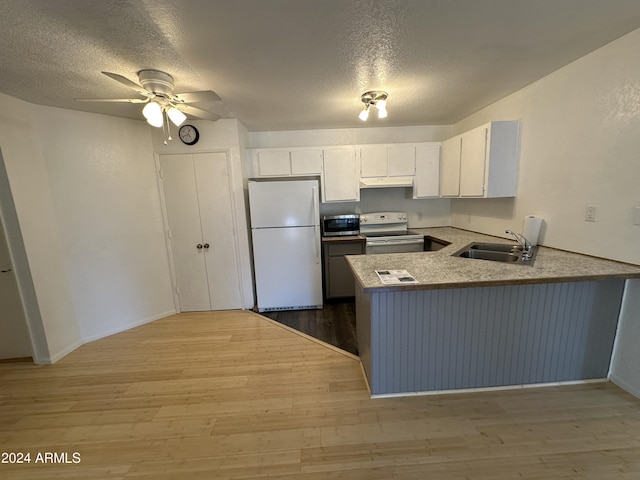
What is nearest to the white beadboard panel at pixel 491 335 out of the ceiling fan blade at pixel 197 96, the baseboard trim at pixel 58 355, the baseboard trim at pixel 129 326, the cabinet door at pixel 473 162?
the cabinet door at pixel 473 162

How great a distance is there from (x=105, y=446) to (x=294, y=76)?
2857 mm

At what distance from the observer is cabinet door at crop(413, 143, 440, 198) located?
11.1 feet

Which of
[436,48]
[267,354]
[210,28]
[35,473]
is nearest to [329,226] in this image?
[267,354]

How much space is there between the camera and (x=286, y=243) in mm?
3182

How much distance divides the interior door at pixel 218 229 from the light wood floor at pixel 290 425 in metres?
1.11

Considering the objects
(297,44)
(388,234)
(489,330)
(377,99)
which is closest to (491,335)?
(489,330)

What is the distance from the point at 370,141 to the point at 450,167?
120 cm

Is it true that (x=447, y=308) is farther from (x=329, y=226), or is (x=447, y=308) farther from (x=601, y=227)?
(x=329, y=226)

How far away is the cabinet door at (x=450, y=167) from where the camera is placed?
3.00 m

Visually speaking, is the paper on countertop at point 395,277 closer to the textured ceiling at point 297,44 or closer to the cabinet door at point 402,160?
the textured ceiling at point 297,44

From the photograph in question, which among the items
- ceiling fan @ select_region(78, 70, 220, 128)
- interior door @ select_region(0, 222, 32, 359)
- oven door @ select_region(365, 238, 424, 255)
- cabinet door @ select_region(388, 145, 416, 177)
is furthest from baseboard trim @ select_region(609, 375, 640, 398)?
interior door @ select_region(0, 222, 32, 359)

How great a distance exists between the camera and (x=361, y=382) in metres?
1.90

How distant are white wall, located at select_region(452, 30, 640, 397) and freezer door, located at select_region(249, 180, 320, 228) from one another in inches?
88.4

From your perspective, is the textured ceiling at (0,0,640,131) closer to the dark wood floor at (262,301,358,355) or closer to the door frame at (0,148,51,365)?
the door frame at (0,148,51,365)
